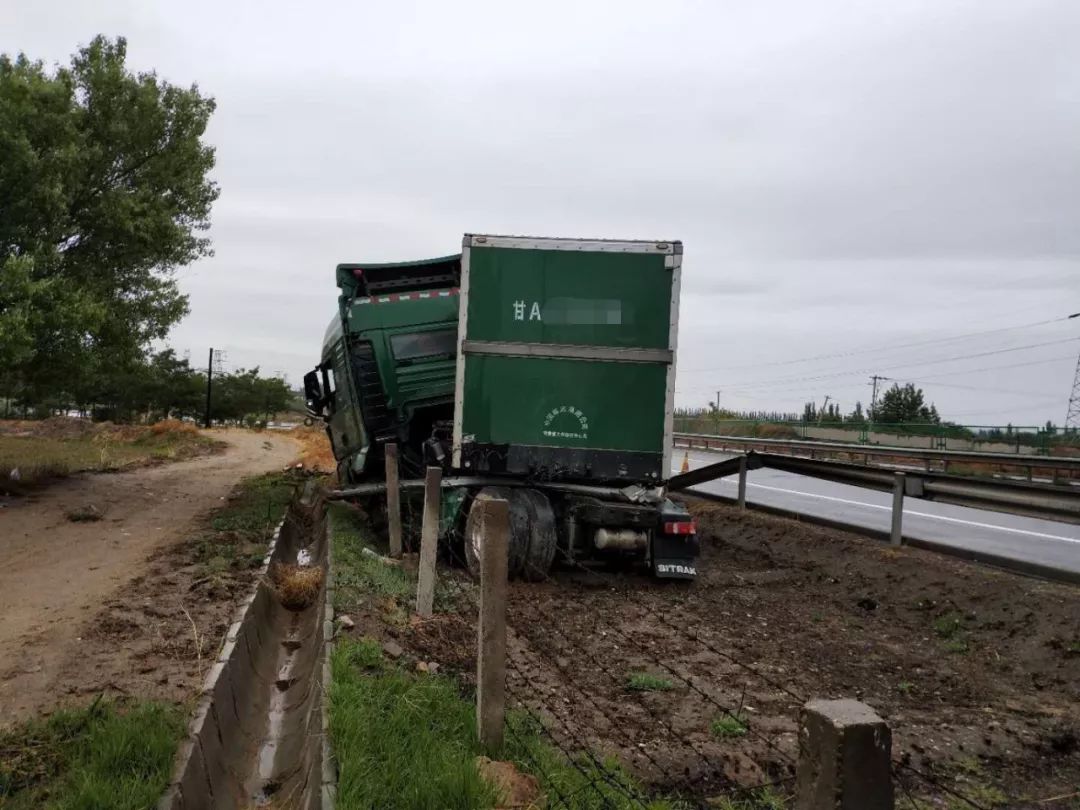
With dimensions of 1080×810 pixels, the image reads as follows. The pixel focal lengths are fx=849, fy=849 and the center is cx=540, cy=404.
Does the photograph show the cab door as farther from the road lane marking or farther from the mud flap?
the road lane marking

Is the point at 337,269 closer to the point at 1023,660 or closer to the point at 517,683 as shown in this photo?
the point at 517,683

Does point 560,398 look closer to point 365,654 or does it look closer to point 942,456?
point 365,654

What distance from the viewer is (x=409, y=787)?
356 cm

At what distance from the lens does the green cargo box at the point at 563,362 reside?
8.59 metres

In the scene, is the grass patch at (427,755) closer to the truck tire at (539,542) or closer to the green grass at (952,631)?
the truck tire at (539,542)

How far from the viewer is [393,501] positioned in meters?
9.48

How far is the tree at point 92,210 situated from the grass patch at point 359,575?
5399 millimetres

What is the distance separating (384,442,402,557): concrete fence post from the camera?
9.26 metres

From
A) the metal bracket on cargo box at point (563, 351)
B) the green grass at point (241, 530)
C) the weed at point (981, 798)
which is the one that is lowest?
the green grass at point (241, 530)

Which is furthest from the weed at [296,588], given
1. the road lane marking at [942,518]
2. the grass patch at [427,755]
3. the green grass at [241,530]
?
the road lane marking at [942,518]

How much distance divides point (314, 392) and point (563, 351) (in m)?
6.04

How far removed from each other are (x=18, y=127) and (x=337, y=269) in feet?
19.3

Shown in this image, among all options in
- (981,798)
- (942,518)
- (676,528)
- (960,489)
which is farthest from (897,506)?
(942,518)

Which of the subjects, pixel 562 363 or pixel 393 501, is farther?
pixel 393 501
